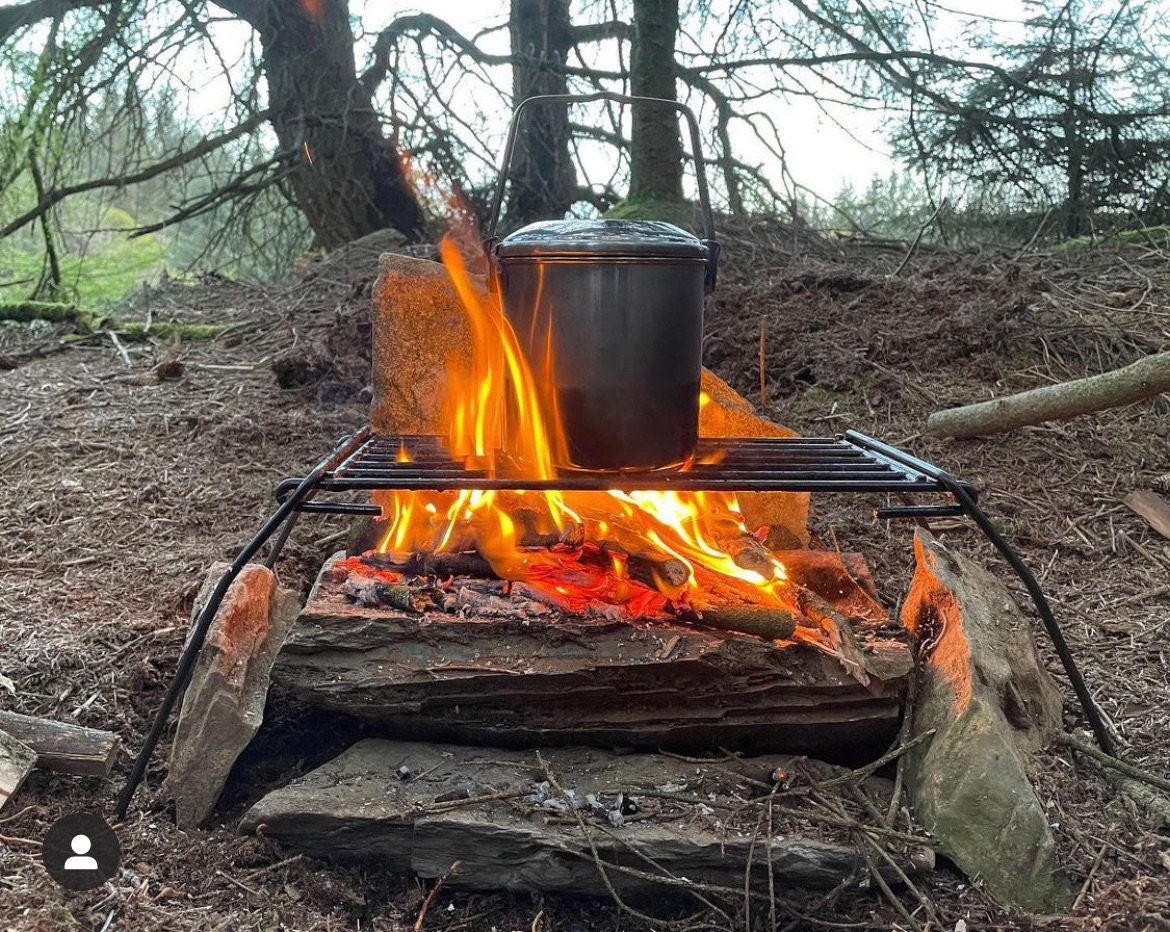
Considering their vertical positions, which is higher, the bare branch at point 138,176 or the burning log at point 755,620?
the bare branch at point 138,176

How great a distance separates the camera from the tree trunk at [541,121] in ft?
19.4

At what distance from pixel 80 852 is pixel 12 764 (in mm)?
302

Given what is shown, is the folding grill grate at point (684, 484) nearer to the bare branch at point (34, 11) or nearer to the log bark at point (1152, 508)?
the log bark at point (1152, 508)

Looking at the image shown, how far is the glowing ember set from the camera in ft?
7.48

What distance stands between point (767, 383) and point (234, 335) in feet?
9.95

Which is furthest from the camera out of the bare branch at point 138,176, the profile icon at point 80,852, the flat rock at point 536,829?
the bare branch at point 138,176

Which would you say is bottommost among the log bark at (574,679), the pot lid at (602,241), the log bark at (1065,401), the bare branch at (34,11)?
the log bark at (574,679)

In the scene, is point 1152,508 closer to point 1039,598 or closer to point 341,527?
point 1039,598

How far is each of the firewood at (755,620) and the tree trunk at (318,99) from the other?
4773 millimetres

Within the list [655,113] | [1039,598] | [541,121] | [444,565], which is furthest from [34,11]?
[1039,598]

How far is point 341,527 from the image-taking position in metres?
3.31

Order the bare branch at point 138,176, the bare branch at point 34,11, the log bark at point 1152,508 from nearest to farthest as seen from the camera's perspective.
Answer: the log bark at point 1152,508
the bare branch at point 34,11
the bare branch at point 138,176

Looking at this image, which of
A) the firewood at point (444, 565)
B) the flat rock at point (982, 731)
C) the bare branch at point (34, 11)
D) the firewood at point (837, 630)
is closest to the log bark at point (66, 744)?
the firewood at point (444, 565)

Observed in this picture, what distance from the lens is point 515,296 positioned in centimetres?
224
